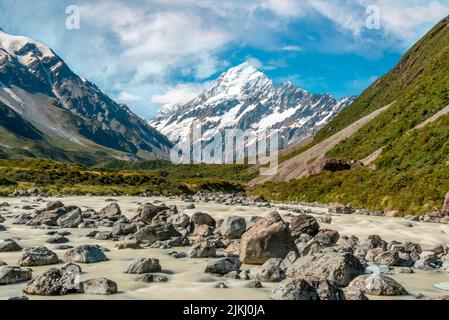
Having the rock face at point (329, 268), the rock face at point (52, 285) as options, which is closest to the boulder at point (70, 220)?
the rock face at point (52, 285)

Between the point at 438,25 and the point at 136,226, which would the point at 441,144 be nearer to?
the point at 136,226

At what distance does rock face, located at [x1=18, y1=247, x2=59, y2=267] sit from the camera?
43.2 feet

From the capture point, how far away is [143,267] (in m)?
12.4

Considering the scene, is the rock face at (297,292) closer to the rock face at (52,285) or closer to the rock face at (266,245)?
the rock face at (52,285)

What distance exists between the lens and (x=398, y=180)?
4303 cm

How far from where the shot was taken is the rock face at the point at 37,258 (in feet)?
43.2

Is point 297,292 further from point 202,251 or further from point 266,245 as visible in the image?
point 202,251

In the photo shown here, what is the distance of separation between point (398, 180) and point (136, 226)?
29616mm

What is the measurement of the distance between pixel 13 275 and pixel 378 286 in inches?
346

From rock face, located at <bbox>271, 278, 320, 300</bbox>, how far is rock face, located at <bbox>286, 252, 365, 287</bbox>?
2.17m

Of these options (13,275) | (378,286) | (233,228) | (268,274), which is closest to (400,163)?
(233,228)

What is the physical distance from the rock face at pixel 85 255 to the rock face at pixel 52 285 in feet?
13.9
